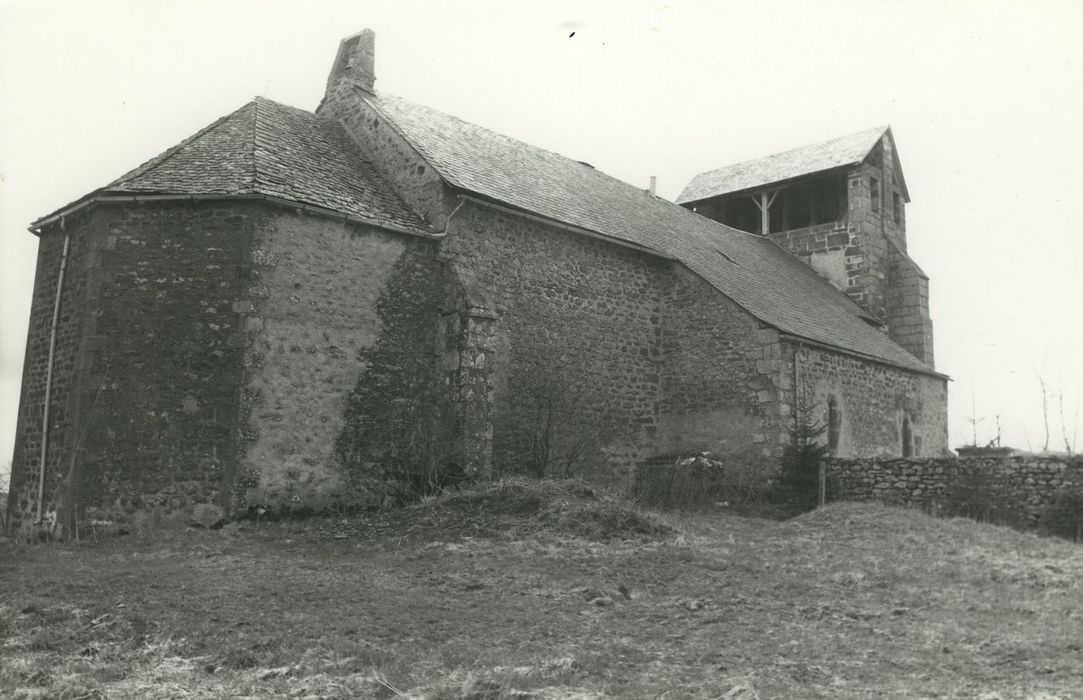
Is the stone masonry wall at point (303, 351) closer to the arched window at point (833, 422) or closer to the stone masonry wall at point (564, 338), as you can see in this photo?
the stone masonry wall at point (564, 338)

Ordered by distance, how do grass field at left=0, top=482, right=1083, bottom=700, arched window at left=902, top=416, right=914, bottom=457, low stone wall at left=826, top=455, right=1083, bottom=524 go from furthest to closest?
arched window at left=902, top=416, right=914, bottom=457, low stone wall at left=826, top=455, right=1083, bottom=524, grass field at left=0, top=482, right=1083, bottom=700

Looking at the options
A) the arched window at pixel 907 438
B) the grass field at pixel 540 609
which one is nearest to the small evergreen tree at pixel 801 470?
the grass field at pixel 540 609

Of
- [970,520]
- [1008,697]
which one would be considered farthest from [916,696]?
[970,520]

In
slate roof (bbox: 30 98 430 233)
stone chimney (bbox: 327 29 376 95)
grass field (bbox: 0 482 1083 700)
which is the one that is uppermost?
stone chimney (bbox: 327 29 376 95)

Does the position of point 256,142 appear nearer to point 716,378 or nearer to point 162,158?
point 162,158

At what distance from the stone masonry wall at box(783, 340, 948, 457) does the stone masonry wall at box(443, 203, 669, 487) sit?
3.16m

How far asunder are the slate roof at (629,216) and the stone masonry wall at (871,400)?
0.40m

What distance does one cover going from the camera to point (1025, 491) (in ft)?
46.2

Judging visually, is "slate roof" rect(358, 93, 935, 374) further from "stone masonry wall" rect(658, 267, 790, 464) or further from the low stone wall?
the low stone wall

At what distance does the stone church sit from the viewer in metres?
13.2

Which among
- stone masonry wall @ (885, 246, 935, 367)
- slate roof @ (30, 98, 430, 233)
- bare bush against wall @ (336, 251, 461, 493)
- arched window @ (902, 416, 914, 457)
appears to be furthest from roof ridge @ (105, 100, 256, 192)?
stone masonry wall @ (885, 246, 935, 367)

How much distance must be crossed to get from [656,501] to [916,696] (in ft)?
35.8

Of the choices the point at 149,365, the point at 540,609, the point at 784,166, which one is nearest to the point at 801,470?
the point at 540,609

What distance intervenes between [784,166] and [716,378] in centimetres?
1426
